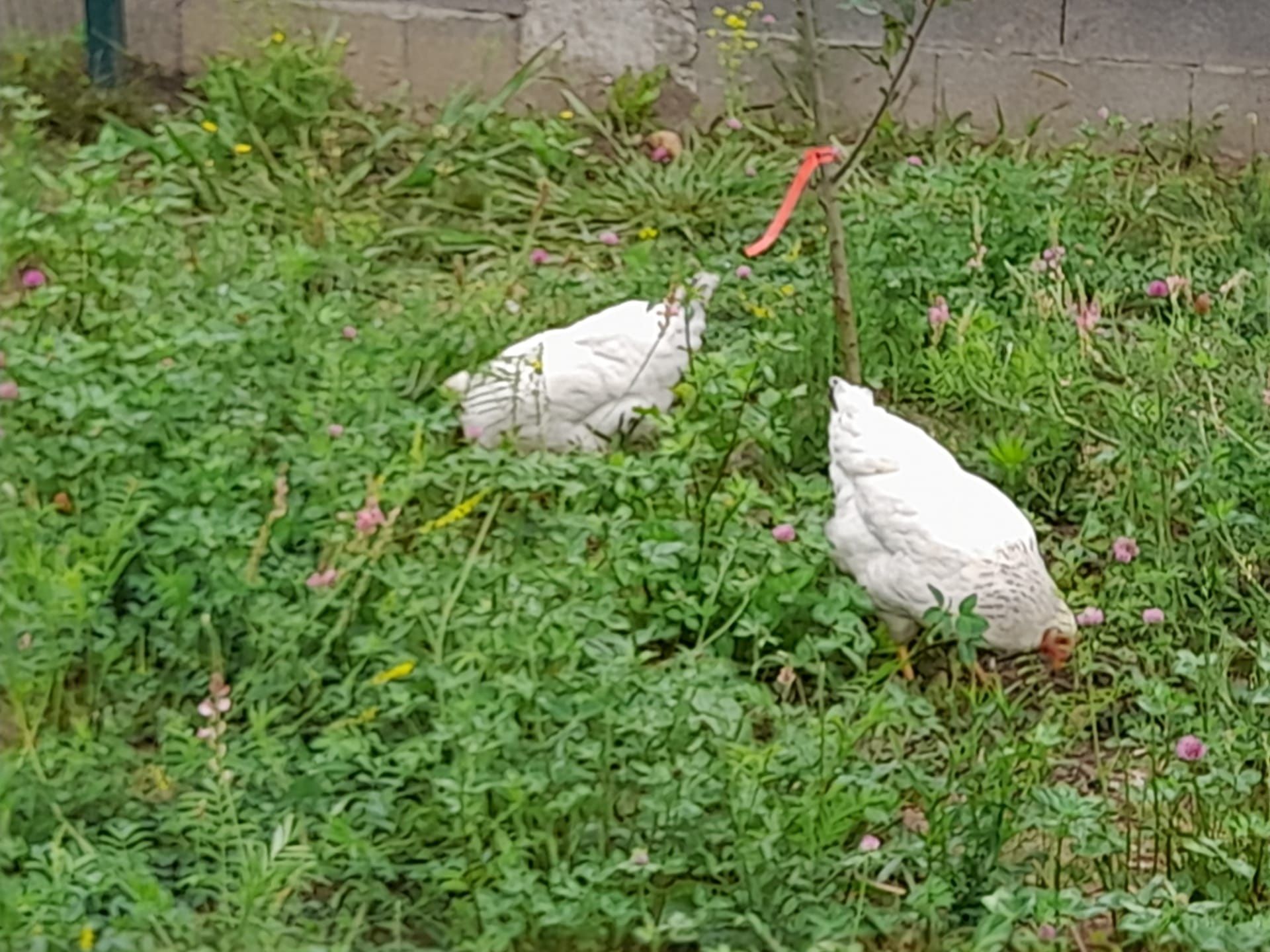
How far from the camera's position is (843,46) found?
456 cm

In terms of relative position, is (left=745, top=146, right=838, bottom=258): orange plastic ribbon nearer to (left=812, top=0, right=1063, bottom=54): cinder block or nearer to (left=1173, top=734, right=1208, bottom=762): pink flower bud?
(left=1173, top=734, right=1208, bottom=762): pink flower bud

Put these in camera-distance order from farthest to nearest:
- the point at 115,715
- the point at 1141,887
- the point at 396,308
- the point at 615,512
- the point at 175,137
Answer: the point at 175,137, the point at 396,308, the point at 615,512, the point at 115,715, the point at 1141,887

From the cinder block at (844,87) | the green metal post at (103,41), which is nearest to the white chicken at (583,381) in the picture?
the cinder block at (844,87)

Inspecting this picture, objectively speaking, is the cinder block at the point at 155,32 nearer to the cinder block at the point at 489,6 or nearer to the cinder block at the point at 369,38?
the cinder block at the point at 369,38

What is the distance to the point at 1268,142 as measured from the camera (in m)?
4.52

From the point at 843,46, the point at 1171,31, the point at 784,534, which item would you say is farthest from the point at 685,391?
the point at 1171,31

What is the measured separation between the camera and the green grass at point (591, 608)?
196cm

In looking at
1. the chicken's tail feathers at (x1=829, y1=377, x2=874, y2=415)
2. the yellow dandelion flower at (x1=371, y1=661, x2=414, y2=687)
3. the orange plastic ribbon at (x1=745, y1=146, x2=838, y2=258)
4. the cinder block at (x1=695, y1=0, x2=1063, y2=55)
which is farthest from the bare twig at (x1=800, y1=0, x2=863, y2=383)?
the cinder block at (x1=695, y1=0, x2=1063, y2=55)

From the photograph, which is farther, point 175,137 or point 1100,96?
point 1100,96

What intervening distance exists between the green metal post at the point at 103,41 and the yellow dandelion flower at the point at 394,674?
282 cm

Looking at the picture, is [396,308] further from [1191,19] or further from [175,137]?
[1191,19]

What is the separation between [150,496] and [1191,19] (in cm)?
318

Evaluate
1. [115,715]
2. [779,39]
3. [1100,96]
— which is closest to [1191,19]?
[1100,96]

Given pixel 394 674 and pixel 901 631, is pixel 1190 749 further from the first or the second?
pixel 394 674
